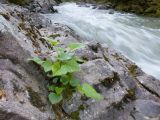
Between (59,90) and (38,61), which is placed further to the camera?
(38,61)

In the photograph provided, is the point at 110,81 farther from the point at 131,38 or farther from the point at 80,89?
the point at 131,38

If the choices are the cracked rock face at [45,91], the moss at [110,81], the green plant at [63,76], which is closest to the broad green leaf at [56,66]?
the green plant at [63,76]

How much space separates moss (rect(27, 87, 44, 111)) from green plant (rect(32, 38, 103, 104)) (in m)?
0.11

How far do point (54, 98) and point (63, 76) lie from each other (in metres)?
0.31

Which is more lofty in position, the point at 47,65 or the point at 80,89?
the point at 47,65

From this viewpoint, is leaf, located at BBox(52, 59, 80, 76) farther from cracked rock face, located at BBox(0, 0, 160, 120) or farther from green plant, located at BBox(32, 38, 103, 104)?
cracked rock face, located at BBox(0, 0, 160, 120)

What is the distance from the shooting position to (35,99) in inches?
133

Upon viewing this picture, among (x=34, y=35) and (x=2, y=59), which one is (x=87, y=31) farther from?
(x=2, y=59)

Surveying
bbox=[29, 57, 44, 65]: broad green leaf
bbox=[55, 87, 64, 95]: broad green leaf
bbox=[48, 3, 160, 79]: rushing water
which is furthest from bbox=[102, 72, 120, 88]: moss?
bbox=[48, 3, 160, 79]: rushing water

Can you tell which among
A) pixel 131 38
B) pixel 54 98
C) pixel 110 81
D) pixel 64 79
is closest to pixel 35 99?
pixel 54 98

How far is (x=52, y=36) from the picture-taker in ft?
20.4

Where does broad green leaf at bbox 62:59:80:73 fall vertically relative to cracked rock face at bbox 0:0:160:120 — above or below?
above

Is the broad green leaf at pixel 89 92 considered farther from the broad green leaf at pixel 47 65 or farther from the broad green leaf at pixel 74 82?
the broad green leaf at pixel 47 65

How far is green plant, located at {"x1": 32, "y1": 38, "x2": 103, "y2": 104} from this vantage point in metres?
3.49
